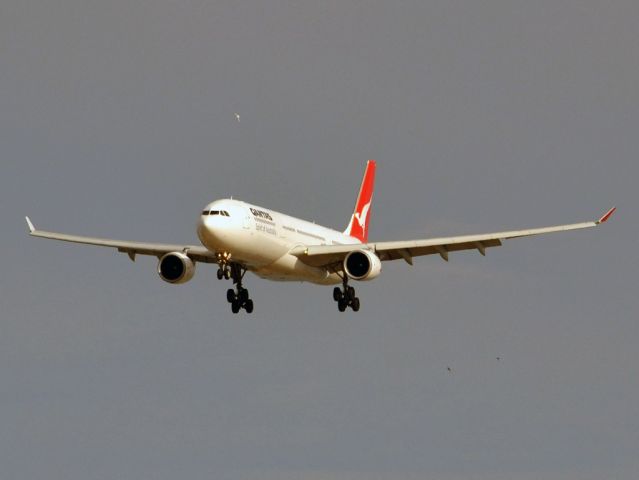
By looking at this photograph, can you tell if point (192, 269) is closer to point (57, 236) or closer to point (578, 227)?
point (57, 236)

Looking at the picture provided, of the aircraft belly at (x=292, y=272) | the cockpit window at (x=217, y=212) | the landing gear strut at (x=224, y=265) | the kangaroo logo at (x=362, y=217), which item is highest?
the kangaroo logo at (x=362, y=217)

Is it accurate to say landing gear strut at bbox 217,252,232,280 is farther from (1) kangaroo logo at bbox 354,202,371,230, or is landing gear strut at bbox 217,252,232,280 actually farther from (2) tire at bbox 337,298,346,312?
(1) kangaroo logo at bbox 354,202,371,230

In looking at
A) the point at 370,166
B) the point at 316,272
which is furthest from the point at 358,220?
the point at 316,272

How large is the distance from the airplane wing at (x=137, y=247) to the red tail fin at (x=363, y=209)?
41.6 feet

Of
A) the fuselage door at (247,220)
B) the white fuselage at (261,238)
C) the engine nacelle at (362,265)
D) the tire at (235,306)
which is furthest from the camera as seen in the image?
the tire at (235,306)

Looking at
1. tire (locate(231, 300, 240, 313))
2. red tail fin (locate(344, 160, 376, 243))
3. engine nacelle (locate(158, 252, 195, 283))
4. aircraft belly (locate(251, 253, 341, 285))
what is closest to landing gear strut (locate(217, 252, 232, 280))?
aircraft belly (locate(251, 253, 341, 285))

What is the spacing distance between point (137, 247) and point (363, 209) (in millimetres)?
16153

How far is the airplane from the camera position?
220 ft

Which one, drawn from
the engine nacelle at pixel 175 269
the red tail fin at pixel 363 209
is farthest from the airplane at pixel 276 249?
the red tail fin at pixel 363 209

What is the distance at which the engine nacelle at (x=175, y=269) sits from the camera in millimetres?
71750

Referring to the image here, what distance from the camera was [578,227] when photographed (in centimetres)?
7081

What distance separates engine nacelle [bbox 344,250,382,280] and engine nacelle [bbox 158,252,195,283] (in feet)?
21.8

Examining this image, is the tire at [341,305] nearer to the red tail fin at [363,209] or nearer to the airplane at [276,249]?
the airplane at [276,249]

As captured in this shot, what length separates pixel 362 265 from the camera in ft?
237
